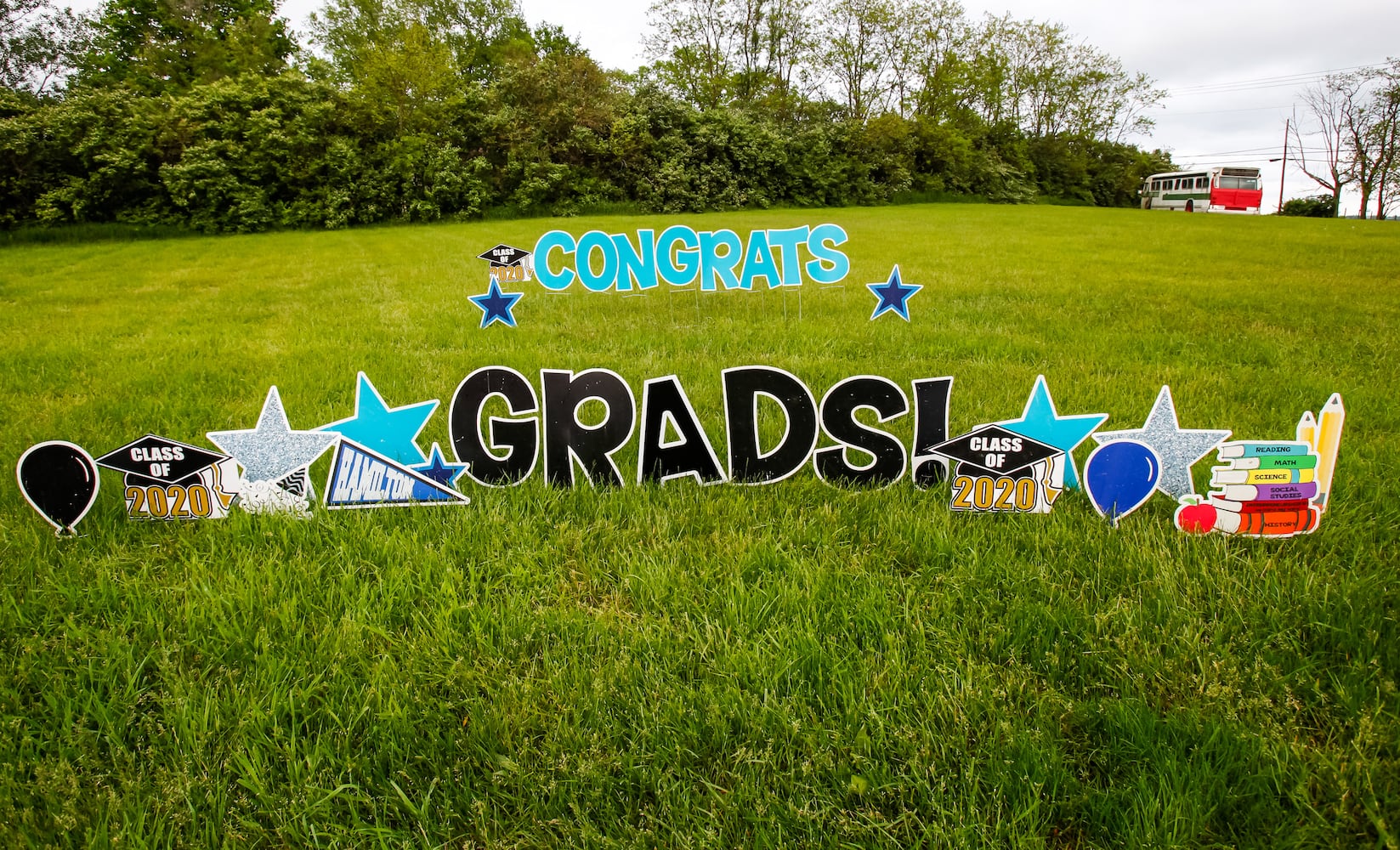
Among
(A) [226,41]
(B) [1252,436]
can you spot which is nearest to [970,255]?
(B) [1252,436]

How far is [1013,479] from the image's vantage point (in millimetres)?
2408

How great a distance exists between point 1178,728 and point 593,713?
51.0 inches

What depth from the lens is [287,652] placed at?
1690 millimetres

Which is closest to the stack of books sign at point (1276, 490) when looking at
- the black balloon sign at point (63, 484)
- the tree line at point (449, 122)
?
the black balloon sign at point (63, 484)

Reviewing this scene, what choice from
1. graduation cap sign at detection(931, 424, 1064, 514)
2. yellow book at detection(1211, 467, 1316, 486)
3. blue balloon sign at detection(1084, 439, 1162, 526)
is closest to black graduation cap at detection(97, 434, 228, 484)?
graduation cap sign at detection(931, 424, 1064, 514)

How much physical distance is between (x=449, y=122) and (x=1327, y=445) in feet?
82.5

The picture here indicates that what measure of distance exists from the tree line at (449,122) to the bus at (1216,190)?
6.12 metres

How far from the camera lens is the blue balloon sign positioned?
231 cm

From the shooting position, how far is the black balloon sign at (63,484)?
2275mm

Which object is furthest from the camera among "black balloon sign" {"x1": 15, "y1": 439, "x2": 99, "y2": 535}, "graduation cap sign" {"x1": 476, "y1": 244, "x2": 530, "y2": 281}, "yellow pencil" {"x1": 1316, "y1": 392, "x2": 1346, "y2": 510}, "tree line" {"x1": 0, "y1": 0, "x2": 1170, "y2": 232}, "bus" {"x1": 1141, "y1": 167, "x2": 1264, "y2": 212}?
"bus" {"x1": 1141, "y1": 167, "x2": 1264, "y2": 212}

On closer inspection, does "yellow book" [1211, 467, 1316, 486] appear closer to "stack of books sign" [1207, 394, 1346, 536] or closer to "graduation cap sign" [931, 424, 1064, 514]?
"stack of books sign" [1207, 394, 1346, 536]

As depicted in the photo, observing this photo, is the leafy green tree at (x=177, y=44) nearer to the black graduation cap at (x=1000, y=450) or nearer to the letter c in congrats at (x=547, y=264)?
the letter c in congrats at (x=547, y=264)

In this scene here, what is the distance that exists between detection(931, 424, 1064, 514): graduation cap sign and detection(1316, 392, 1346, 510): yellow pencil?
76cm

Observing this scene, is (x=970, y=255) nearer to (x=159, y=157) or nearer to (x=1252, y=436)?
(x=1252, y=436)
